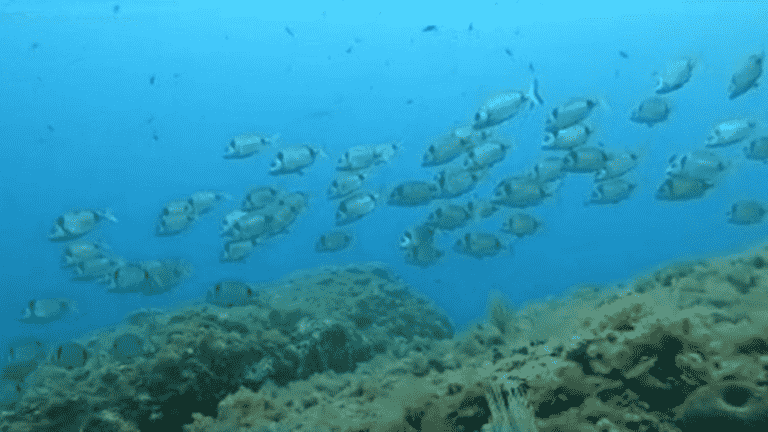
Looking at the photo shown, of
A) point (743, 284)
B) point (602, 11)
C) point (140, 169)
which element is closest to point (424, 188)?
point (743, 284)

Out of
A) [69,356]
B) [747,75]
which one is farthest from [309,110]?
[69,356]

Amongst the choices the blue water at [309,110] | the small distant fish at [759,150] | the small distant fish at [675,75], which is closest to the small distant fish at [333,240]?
the small distant fish at [675,75]

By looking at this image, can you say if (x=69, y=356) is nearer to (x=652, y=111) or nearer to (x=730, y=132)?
(x=652, y=111)

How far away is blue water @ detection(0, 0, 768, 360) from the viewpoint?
45.7 meters

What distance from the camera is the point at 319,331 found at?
254 inches

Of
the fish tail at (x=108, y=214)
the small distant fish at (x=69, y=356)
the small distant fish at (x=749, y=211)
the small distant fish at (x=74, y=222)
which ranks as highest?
the fish tail at (x=108, y=214)

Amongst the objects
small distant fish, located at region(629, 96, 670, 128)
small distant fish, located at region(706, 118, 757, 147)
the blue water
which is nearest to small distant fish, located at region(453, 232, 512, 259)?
small distant fish, located at region(629, 96, 670, 128)

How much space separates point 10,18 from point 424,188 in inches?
1446

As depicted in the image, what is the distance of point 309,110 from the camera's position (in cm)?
8800

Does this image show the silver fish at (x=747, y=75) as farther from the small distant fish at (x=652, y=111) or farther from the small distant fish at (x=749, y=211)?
the small distant fish at (x=749, y=211)

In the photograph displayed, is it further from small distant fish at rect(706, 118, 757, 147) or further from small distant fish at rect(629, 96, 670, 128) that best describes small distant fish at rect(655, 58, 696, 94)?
small distant fish at rect(706, 118, 757, 147)

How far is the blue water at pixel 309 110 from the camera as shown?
4569cm

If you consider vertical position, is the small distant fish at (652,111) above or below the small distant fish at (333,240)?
below

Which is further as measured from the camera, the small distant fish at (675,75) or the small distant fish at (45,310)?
the small distant fish at (45,310)
